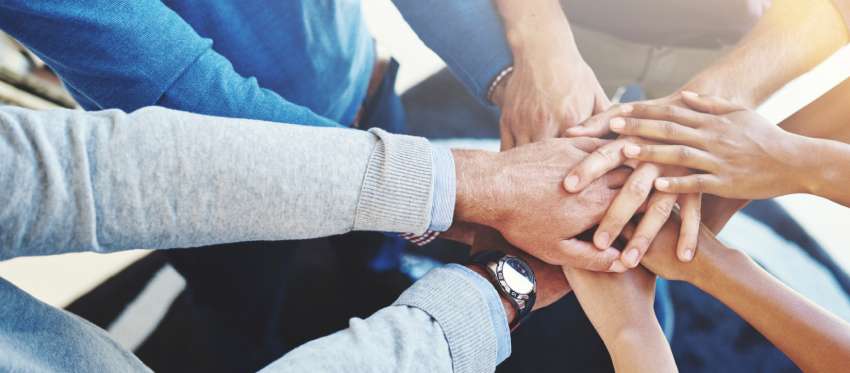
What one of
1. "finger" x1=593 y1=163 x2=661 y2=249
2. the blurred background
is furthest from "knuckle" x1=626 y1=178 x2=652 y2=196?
the blurred background

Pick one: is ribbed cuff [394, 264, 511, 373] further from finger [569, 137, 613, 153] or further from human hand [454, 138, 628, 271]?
finger [569, 137, 613, 153]

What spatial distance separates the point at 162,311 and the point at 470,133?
2.97ft

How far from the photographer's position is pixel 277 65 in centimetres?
88

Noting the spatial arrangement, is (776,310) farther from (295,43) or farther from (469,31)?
(295,43)

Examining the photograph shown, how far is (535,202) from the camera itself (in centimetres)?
75

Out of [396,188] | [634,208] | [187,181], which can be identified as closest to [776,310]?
[634,208]

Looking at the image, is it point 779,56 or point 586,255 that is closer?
point 586,255

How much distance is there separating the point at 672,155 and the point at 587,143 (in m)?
0.13

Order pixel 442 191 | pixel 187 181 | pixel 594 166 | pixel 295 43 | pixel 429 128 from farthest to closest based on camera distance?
pixel 429 128 < pixel 295 43 < pixel 594 166 < pixel 442 191 < pixel 187 181

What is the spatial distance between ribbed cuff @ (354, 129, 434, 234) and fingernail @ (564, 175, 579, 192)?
227 mm

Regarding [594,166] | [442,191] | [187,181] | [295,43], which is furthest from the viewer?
[295,43]

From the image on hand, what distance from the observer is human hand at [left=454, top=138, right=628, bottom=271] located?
0.74 meters

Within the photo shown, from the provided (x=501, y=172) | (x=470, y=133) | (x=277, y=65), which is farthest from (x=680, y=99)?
(x=277, y=65)

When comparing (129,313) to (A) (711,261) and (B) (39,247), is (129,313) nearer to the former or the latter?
(B) (39,247)
